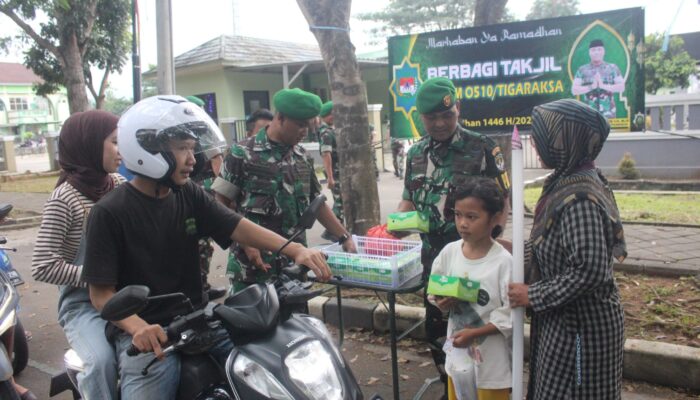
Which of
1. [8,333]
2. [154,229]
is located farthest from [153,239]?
[8,333]

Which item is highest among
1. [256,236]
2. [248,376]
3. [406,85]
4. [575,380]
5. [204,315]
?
[406,85]

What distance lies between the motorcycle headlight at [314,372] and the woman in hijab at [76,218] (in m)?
0.97

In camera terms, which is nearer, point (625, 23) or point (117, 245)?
point (117, 245)

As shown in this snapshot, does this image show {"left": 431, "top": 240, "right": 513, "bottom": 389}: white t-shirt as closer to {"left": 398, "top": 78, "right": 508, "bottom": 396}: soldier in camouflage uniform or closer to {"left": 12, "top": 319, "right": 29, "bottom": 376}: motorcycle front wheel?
{"left": 398, "top": 78, "right": 508, "bottom": 396}: soldier in camouflage uniform

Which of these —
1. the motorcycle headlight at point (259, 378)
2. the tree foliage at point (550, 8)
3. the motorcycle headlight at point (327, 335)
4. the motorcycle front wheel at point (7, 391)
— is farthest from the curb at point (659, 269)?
the tree foliage at point (550, 8)

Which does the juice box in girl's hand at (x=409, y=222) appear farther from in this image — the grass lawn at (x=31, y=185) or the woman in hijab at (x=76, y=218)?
the grass lawn at (x=31, y=185)

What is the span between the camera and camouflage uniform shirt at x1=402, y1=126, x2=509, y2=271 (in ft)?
10.8

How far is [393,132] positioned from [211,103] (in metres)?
14.8

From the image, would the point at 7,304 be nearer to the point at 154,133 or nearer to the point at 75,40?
the point at 154,133

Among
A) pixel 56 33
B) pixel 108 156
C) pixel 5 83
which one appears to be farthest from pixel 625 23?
pixel 5 83

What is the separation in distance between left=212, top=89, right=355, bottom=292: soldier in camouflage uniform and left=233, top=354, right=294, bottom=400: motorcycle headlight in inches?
62.5

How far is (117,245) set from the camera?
225 cm

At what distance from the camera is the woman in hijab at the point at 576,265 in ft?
6.92

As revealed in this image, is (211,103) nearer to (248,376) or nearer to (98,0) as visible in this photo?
(98,0)
